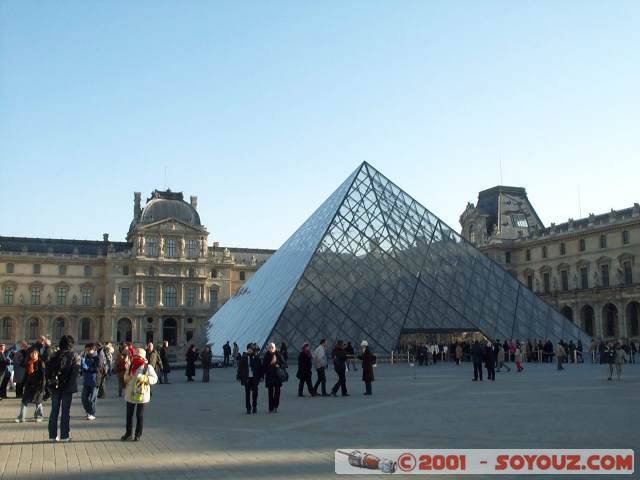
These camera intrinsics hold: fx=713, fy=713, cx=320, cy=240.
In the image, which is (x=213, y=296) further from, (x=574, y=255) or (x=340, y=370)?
(x=340, y=370)

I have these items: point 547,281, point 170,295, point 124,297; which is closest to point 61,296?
point 124,297

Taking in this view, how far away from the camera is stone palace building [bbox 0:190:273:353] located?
244ft

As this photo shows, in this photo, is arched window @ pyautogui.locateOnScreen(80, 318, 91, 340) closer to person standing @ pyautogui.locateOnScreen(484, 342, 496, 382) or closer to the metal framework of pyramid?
the metal framework of pyramid

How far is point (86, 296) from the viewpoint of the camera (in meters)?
77.1

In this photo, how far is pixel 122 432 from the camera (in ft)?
29.7

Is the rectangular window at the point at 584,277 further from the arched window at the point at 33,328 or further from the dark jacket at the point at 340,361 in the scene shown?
the arched window at the point at 33,328

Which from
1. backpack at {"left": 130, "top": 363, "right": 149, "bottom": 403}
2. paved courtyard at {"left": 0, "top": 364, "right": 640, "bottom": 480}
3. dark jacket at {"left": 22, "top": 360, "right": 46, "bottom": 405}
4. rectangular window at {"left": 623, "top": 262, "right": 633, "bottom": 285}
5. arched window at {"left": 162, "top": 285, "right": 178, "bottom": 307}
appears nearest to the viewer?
paved courtyard at {"left": 0, "top": 364, "right": 640, "bottom": 480}

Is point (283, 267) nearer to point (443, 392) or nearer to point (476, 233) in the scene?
point (443, 392)

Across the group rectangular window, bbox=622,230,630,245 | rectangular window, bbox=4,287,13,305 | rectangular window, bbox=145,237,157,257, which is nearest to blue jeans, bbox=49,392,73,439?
rectangular window, bbox=622,230,630,245

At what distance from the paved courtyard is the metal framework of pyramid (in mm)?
11014

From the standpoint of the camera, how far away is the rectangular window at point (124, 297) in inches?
3000

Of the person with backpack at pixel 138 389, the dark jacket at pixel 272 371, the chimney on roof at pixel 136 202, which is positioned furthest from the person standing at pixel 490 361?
the chimney on roof at pixel 136 202

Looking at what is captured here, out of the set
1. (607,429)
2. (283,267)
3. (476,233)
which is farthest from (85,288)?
(607,429)

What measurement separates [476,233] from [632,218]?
1847cm
